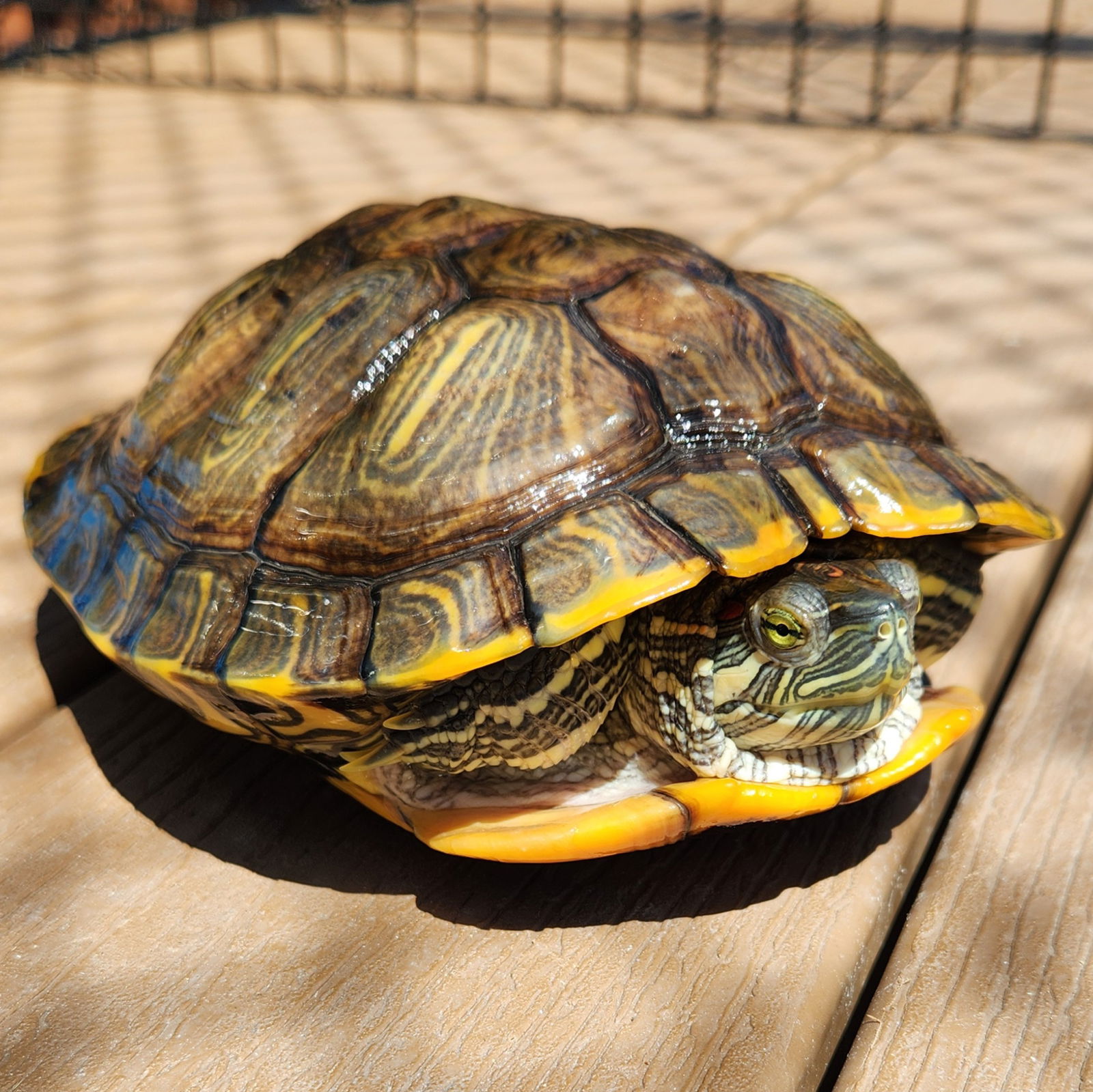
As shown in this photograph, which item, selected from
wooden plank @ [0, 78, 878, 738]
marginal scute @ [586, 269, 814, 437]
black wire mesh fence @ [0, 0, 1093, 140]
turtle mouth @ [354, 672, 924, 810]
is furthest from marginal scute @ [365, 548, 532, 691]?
black wire mesh fence @ [0, 0, 1093, 140]

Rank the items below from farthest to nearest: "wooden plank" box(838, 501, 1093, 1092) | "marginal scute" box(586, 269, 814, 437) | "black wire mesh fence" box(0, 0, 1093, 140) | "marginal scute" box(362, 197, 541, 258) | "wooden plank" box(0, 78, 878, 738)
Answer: "black wire mesh fence" box(0, 0, 1093, 140)
"wooden plank" box(0, 78, 878, 738)
"marginal scute" box(362, 197, 541, 258)
"marginal scute" box(586, 269, 814, 437)
"wooden plank" box(838, 501, 1093, 1092)

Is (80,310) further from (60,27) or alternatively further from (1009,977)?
(60,27)

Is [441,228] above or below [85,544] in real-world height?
above

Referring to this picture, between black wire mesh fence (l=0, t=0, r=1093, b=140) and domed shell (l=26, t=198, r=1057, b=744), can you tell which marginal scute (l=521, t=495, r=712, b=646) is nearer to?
domed shell (l=26, t=198, r=1057, b=744)

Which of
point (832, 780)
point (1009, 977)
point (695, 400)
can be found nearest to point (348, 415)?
point (695, 400)

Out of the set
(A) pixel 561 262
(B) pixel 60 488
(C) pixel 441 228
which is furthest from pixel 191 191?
(A) pixel 561 262

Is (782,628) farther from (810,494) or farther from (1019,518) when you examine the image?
(1019,518)
